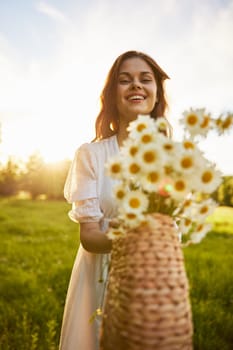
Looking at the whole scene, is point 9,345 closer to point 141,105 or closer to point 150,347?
point 141,105

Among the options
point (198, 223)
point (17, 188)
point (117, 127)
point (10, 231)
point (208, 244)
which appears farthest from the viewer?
point (17, 188)

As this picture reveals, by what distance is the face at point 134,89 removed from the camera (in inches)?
83.4

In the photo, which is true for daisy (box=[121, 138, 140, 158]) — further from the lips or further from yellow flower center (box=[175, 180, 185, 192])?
the lips

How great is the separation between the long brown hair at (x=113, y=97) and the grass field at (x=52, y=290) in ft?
5.27

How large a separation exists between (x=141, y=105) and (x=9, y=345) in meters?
2.42

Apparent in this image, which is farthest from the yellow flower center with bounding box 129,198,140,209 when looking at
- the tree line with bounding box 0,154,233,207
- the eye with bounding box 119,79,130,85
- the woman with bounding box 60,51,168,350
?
A: the tree line with bounding box 0,154,233,207

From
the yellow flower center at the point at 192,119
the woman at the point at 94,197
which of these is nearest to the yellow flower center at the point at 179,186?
the yellow flower center at the point at 192,119

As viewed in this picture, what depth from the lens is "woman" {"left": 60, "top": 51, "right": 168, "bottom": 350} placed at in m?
1.90

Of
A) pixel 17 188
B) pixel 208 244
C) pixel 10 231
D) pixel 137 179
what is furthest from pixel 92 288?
pixel 17 188

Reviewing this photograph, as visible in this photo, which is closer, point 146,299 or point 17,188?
point 146,299

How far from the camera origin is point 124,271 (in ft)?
3.74

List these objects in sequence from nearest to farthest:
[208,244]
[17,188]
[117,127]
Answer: [117,127]
[208,244]
[17,188]

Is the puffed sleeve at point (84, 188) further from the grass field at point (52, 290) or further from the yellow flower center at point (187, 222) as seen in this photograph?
the grass field at point (52, 290)

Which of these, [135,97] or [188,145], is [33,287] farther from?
[188,145]
